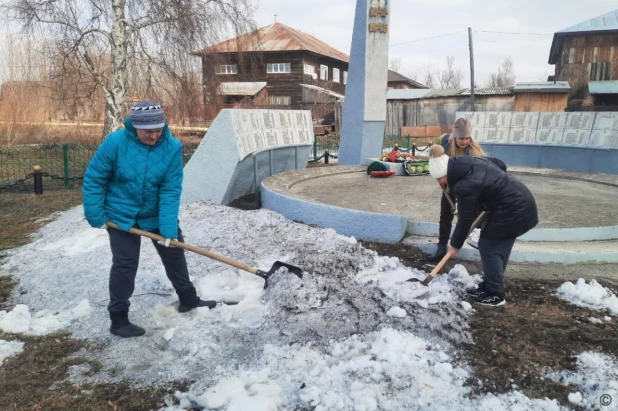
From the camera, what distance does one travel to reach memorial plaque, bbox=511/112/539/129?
427 inches

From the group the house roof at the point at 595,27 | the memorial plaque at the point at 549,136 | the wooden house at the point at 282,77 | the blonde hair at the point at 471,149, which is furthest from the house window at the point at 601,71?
the blonde hair at the point at 471,149

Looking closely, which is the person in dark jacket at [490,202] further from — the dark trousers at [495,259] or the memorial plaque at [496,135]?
the memorial plaque at [496,135]

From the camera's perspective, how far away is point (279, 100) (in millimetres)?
33062

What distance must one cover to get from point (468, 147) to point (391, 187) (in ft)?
11.5

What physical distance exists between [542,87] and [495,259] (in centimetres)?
2575

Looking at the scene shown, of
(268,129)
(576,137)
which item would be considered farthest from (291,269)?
(576,137)

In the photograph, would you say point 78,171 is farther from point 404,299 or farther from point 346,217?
point 404,299

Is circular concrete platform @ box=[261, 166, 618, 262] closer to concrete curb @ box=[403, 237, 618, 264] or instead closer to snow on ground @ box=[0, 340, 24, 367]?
concrete curb @ box=[403, 237, 618, 264]

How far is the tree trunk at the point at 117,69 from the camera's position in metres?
13.9

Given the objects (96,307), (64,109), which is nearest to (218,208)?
(96,307)

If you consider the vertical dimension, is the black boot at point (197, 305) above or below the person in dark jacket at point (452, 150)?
below

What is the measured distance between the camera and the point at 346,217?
209 inches

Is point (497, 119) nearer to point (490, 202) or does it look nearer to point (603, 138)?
point (603, 138)

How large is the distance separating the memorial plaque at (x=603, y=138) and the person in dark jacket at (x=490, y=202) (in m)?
7.07
